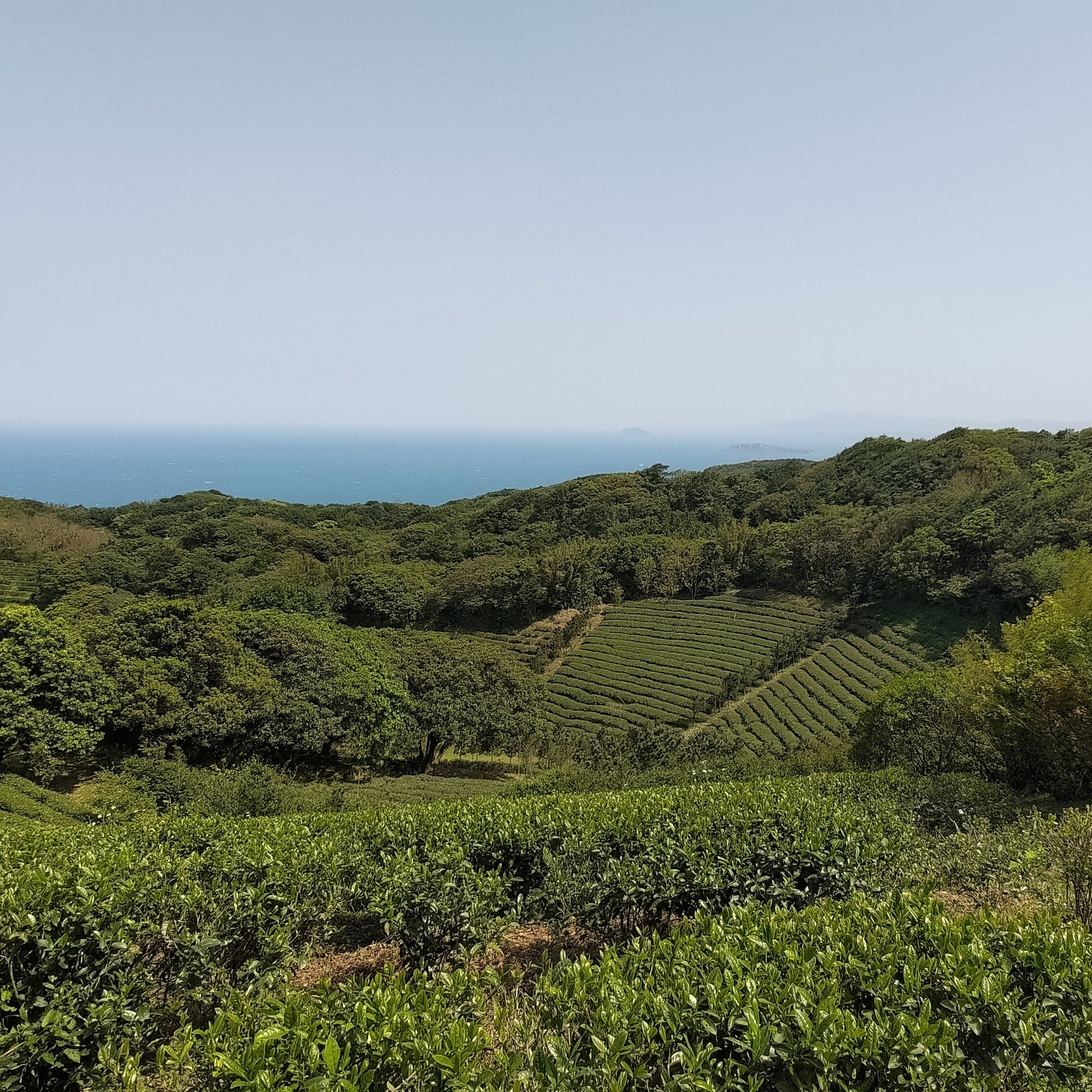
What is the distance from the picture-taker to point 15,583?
52188 millimetres

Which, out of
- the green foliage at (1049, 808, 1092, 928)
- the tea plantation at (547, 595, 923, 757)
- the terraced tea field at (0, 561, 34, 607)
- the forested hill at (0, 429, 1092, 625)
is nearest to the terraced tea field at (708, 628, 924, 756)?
the tea plantation at (547, 595, 923, 757)

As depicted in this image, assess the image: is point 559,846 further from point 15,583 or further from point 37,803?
point 15,583

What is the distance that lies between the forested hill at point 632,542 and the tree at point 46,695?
83.1 ft

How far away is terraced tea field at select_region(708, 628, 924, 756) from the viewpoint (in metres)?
34.0

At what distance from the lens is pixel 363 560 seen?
223 ft

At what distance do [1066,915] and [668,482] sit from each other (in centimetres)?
9996

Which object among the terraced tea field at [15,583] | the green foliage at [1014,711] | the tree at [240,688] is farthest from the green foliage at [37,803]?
the terraced tea field at [15,583]

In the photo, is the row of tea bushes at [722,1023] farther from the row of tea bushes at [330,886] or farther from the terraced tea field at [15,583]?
the terraced tea field at [15,583]

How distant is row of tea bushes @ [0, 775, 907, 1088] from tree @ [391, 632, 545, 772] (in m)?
20.3

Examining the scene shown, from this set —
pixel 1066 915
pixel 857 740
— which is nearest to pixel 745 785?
pixel 1066 915

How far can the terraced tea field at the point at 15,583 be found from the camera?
47.3m

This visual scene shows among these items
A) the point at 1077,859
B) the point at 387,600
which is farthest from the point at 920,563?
the point at 1077,859

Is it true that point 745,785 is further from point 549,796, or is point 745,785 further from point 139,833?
point 139,833

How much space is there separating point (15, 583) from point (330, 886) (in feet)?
211
